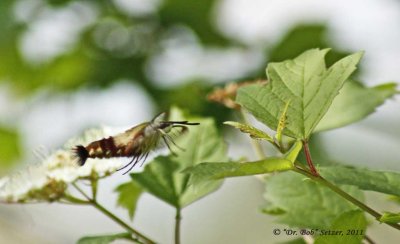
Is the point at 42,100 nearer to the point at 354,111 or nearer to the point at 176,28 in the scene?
the point at 176,28

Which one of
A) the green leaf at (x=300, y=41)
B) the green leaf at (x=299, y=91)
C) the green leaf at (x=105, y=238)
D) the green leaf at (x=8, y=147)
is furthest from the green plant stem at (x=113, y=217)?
the green leaf at (x=8, y=147)

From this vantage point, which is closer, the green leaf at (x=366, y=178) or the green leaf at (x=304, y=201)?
the green leaf at (x=366, y=178)

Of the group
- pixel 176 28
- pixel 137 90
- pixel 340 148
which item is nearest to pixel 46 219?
pixel 137 90

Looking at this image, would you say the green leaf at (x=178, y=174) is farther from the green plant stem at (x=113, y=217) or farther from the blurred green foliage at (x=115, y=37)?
the blurred green foliage at (x=115, y=37)

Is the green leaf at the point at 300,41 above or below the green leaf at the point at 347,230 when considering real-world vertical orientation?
above

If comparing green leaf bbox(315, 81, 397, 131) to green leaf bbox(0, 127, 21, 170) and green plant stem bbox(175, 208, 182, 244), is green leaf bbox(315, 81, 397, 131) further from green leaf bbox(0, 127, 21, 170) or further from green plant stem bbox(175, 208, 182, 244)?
green leaf bbox(0, 127, 21, 170)

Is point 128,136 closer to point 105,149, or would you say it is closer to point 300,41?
point 105,149
